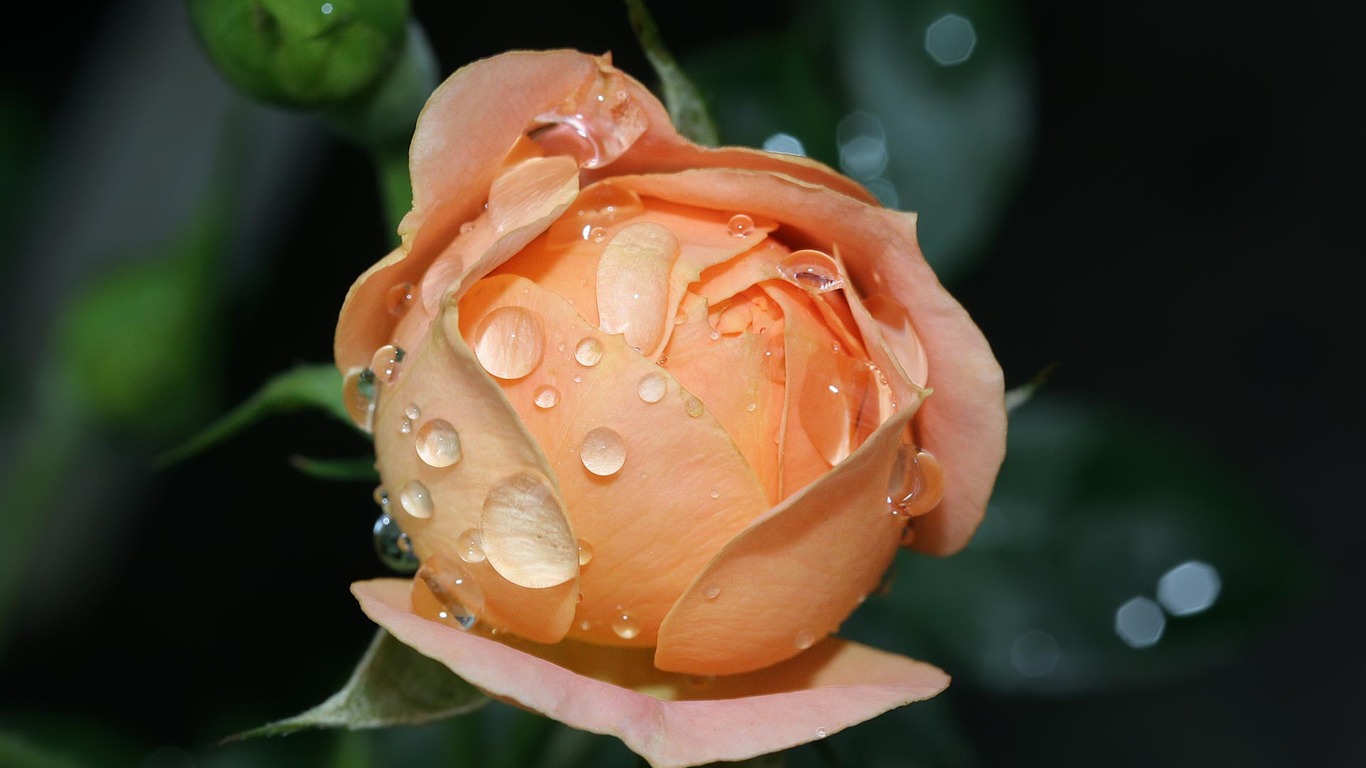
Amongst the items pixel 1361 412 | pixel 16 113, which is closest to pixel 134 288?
pixel 16 113

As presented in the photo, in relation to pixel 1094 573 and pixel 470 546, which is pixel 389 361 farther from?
pixel 1094 573

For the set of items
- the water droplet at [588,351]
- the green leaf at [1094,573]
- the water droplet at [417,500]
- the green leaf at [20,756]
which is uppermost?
the water droplet at [588,351]

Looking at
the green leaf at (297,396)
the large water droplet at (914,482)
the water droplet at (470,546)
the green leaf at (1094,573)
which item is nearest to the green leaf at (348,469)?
the green leaf at (297,396)

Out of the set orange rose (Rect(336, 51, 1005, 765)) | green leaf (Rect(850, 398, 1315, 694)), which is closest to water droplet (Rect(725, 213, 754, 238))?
→ orange rose (Rect(336, 51, 1005, 765))

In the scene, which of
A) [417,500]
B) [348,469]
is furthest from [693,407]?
[348,469]

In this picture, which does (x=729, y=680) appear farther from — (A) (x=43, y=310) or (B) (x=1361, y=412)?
(B) (x=1361, y=412)

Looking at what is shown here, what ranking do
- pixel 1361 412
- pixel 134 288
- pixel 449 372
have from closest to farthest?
pixel 449 372
pixel 134 288
pixel 1361 412

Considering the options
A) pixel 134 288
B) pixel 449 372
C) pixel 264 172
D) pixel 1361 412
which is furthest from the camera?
pixel 1361 412

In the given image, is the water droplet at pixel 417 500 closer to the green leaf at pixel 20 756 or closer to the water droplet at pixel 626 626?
the water droplet at pixel 626 626
